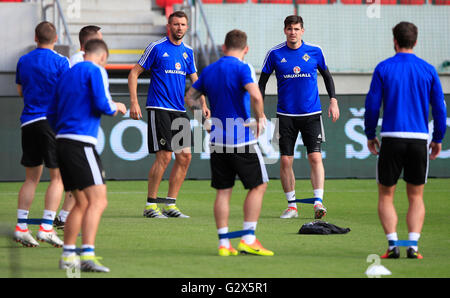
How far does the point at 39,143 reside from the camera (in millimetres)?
8180

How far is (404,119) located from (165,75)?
4.25 meters

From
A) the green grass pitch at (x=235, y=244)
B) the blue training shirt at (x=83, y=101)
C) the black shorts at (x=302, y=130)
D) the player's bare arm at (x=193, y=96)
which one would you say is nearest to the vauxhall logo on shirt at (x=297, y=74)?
the black shorts at (x=302, y=130)

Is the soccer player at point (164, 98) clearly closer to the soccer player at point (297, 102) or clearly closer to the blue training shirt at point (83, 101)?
the soccer player at point (297, 102)

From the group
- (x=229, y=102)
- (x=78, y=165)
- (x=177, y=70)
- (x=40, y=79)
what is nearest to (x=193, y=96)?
(x=229, y=102)

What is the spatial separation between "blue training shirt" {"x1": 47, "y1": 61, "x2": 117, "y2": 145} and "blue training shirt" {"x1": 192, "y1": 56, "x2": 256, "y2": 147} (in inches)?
47.3

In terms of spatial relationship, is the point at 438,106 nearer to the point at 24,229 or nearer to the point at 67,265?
the point at 67,265

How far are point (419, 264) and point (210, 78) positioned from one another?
96.3 inches

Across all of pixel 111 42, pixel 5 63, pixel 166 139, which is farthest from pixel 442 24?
pixel 166 139

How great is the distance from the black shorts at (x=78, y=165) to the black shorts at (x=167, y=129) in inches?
162

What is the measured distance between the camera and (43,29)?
8.20m

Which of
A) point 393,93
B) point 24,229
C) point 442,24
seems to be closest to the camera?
point 393,93

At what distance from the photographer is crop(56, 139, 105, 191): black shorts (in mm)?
6473

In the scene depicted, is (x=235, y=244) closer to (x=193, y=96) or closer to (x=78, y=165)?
(x=193, y=96)

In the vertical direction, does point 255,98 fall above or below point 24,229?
above
